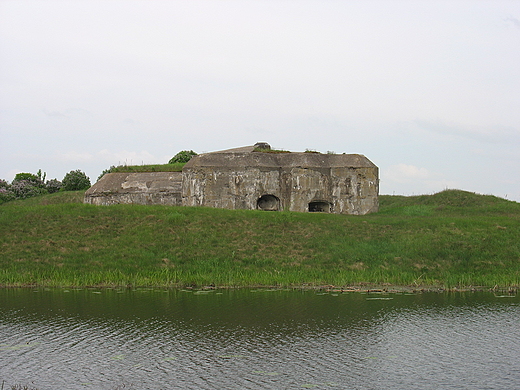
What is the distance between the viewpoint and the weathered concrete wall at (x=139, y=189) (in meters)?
33.9

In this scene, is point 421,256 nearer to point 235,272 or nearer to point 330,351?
point 235,272

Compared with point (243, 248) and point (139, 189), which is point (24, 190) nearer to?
point (139, 189)

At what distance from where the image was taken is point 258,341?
1189 cm

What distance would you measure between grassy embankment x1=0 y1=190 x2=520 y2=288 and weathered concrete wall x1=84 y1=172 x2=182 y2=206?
6876 mm

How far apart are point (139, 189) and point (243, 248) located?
1375 centimetres

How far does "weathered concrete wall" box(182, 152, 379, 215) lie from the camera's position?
30.8 meters

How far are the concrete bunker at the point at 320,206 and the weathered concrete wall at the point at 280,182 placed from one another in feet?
0.26

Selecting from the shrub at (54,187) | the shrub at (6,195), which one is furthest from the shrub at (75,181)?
the shrub at (6,195)

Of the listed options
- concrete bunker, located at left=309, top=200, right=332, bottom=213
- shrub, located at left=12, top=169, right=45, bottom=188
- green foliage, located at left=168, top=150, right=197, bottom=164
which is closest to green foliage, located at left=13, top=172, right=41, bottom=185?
shrub, located at left=12, top=169, right=45, bottom=188

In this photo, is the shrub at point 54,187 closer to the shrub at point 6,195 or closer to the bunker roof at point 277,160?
the shrub at point 6,195

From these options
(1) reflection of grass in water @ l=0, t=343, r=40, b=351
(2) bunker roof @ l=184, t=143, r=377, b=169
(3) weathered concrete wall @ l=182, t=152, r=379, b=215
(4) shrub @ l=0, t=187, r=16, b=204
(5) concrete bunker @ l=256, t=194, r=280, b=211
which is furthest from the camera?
(4) shrub @ l=0, t=187, r=16, b=204

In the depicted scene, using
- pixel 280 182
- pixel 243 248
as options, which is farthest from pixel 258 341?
pixel 280 182

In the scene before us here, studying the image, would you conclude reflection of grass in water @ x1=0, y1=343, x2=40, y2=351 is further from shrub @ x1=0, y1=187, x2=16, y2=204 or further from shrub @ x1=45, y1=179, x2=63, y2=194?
shrub @ x1=45, y1=179, x2=63, y2=194

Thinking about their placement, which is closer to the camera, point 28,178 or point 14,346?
point 14,346
